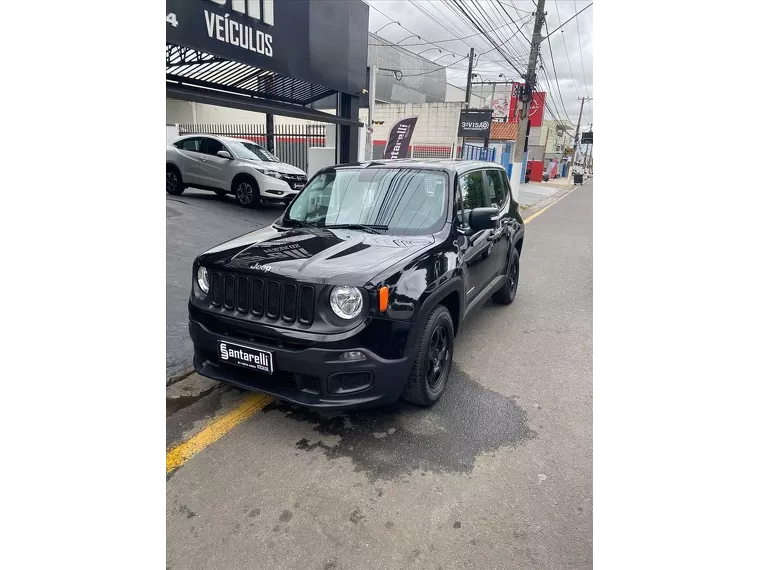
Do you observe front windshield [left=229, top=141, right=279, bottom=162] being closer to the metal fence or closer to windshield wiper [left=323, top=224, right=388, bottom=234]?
the metal fence

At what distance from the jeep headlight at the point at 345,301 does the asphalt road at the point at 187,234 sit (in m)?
1.04

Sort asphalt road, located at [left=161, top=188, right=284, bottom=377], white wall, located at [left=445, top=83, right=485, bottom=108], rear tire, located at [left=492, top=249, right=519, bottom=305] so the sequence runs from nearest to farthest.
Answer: asphalt road, located at [left=161, top=188, right=284, bottom=377] < rear tire, located at [left=492, top=249, right=519, bottom=305] < white wall, located at [left=445, top=83, right=485, bottom=108]

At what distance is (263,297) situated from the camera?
9.62 ft

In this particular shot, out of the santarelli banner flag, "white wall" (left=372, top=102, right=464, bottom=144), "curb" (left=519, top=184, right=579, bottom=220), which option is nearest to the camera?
the santarelli banner flag

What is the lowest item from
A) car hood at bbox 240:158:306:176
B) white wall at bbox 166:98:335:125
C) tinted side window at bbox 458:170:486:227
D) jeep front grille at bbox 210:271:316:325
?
jeep front grille at bbox 210:271:316:325

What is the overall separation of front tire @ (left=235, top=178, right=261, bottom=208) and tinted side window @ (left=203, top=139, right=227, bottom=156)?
0.93m

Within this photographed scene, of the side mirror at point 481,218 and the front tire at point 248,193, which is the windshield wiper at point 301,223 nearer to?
the side mirror at point 481,218

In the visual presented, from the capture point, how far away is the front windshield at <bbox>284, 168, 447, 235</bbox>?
384 cm

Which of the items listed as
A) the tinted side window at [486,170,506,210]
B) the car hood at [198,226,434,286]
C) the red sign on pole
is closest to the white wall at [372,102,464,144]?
the red sign on pole

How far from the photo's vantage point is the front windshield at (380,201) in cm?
384

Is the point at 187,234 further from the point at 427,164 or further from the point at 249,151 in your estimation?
the point at 427,164

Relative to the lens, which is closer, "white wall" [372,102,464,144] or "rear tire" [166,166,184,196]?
"rear tire" [166,166,184,196]
